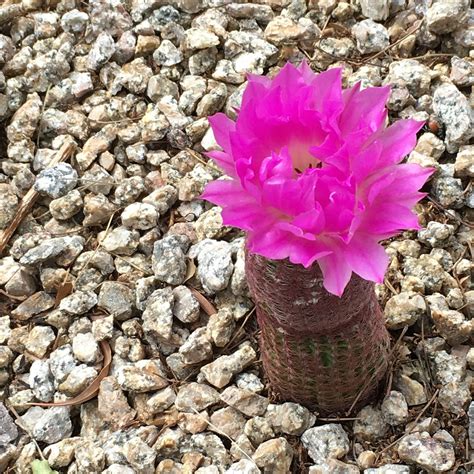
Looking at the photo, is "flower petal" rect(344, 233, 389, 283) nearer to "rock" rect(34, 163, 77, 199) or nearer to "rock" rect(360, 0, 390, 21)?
"rock" rect(34, 163, 77, 199)

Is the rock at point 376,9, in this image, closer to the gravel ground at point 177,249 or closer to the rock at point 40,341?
the gravel ground at point 177,249

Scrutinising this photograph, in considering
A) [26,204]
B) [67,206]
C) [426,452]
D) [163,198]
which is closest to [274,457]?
[426,452]

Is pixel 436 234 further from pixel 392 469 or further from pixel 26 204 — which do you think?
pixel 26 204

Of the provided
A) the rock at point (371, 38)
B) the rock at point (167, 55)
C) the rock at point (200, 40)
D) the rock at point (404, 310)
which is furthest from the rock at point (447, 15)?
the rock at point (404, 310)

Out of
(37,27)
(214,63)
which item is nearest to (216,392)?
(214,63)

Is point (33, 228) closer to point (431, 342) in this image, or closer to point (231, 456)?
point (231, 456)

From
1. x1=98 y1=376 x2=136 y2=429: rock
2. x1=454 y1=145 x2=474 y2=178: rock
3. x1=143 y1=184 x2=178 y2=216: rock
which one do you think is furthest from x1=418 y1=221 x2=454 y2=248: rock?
x1=98 y1=376 x2=136 y2=429: rock
